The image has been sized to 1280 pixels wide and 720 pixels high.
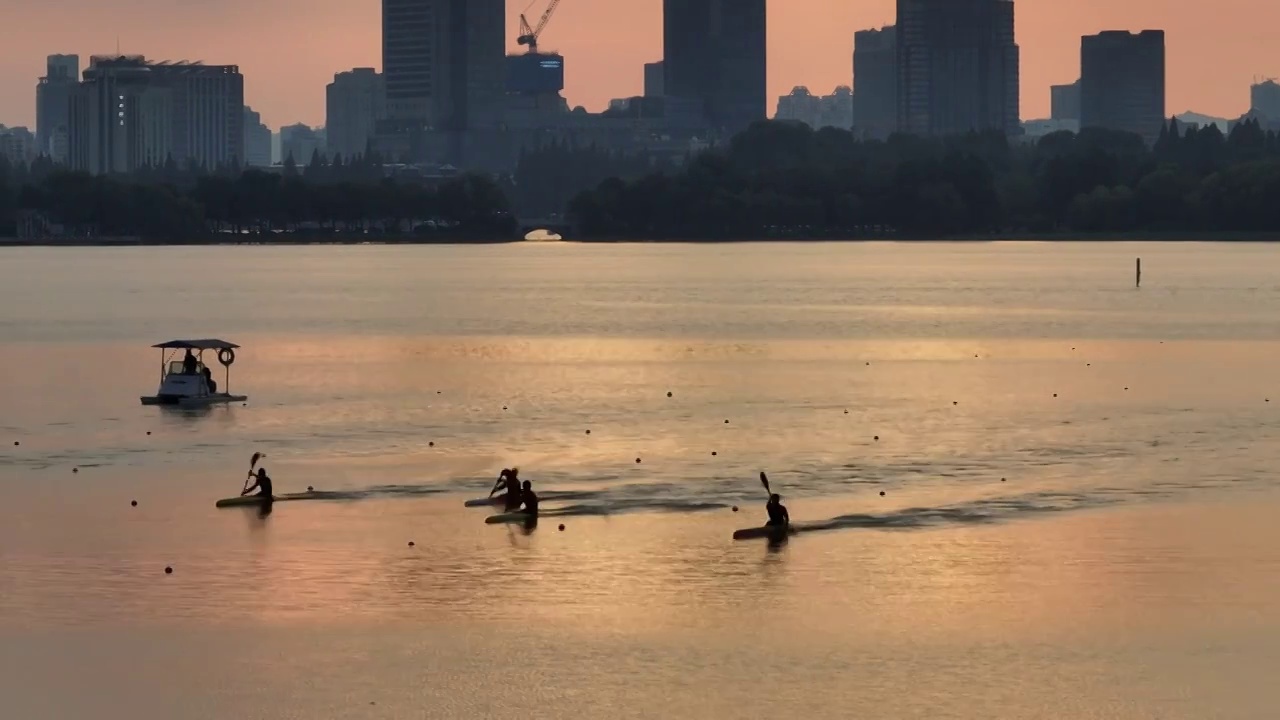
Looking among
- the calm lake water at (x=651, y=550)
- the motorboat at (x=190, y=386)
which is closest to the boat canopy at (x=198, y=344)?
the motorboat at (x=190, y=386)

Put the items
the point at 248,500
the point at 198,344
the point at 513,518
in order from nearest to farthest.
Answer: the point at 513,518
the point at 248,500
the point at 198,344

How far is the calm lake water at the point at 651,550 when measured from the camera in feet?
145

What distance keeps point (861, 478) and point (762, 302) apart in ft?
401

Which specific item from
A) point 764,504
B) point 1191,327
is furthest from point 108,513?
point 1191,327

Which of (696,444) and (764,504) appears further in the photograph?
(696,444)

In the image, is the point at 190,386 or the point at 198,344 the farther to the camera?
the point at 190,386

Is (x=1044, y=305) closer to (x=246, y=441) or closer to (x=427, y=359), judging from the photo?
(x=427, y=359)

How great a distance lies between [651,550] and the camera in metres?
56.8

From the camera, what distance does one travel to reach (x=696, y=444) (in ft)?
262

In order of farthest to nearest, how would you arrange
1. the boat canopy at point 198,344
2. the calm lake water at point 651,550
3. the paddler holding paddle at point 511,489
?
the boat canopy at point 198,344 < the paddler holding paddle at point 511,489 < the calm lake water at point 651,550

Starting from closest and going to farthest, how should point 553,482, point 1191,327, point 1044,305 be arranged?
1. point 553,482
2. point 1191,327
3. point 1044,305

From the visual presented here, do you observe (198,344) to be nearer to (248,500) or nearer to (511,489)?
(248,500)

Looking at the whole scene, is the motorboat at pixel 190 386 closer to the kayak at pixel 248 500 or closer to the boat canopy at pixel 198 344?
the boat canopy at pixel 198 344

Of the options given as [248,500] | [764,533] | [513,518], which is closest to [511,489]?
[513,518]
